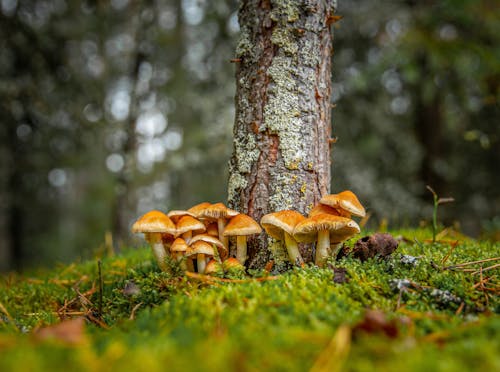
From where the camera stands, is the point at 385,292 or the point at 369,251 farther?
the point at 369,251

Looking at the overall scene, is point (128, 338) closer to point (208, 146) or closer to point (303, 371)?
point (303, 371)

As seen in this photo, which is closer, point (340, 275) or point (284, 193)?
point (340, 275)

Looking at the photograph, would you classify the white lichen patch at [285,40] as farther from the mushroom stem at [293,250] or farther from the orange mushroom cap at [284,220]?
the mushroom stem at [293,250]

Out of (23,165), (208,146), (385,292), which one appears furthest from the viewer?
(23,165)

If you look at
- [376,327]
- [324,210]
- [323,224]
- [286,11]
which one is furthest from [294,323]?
[286,11]

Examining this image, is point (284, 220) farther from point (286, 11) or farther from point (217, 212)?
point (286, 11)

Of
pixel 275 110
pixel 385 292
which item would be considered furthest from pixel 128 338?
pixel 275 110

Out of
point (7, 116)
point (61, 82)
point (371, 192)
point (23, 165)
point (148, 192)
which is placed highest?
point (61, 82)
